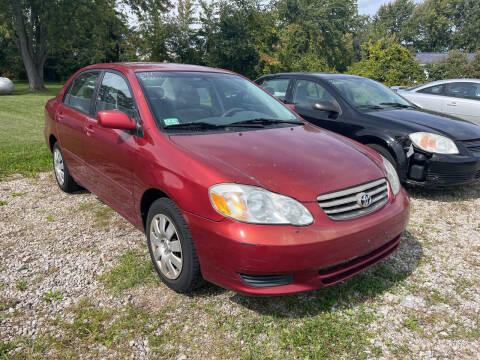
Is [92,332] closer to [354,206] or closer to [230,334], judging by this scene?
[230,334]

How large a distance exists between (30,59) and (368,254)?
26180 millimetres

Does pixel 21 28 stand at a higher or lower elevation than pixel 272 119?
higher

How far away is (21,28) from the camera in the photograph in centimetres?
2102

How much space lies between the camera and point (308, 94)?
5520 millimetres

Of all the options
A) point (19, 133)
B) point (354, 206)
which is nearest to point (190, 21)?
point (19, 133)

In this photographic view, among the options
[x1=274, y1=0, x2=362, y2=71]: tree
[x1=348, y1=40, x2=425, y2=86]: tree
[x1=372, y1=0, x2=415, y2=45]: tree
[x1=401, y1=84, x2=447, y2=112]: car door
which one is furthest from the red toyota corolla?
[x1=372, y1=0, x2=415, y2=45]: tree

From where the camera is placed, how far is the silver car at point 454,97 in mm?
7809

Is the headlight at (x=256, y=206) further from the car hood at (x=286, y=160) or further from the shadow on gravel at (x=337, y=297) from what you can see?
the shadow on gravel at (x=337, y=297)

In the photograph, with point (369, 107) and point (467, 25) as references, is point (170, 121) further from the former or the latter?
point (467, 25)

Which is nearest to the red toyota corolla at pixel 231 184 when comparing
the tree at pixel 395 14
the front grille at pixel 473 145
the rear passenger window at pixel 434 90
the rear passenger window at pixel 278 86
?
the front grille at pixel 473 145

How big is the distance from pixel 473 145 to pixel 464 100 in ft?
13.9

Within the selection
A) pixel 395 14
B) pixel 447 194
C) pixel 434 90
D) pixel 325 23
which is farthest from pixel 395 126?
pixel 395 14

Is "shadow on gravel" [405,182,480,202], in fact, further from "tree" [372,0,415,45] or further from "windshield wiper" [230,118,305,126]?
"tree" [372,0,415,45]

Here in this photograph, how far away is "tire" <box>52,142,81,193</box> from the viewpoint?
4.44 metres
